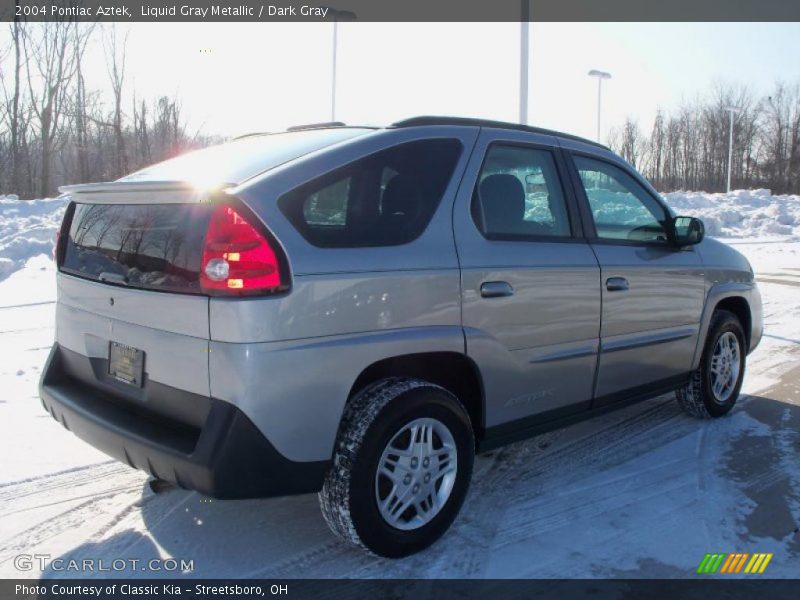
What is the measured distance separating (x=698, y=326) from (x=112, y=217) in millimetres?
3754

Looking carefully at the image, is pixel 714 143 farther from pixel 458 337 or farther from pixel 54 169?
pixel 458 337

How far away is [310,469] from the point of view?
2742mm

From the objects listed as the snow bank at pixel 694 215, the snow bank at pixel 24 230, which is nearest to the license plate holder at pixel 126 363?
the snow bank at pixel 694 215

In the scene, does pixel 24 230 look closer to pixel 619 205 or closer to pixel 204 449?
pixel 619 205

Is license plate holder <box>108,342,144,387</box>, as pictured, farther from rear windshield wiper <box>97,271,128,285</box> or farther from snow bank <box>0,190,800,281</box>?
snow bank <box>0,190,800,281</box>

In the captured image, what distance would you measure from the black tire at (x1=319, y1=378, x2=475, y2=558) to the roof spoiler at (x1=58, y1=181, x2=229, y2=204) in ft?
3.44

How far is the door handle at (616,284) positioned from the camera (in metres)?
3.93

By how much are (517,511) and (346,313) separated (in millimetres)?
1508

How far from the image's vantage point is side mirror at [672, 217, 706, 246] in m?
4.50

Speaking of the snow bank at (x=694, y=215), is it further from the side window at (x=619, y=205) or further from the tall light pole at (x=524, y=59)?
the tall light pole at (x=524, y=59)

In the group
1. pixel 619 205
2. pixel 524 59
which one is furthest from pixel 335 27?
pixel 619 205

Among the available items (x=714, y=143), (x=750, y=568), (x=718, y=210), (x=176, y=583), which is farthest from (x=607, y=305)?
(x=714, y=143)

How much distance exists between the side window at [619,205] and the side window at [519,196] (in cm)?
29

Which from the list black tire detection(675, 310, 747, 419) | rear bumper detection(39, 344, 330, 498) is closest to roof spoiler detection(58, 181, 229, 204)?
rear bumper detection(39, 344, 330, 498)
